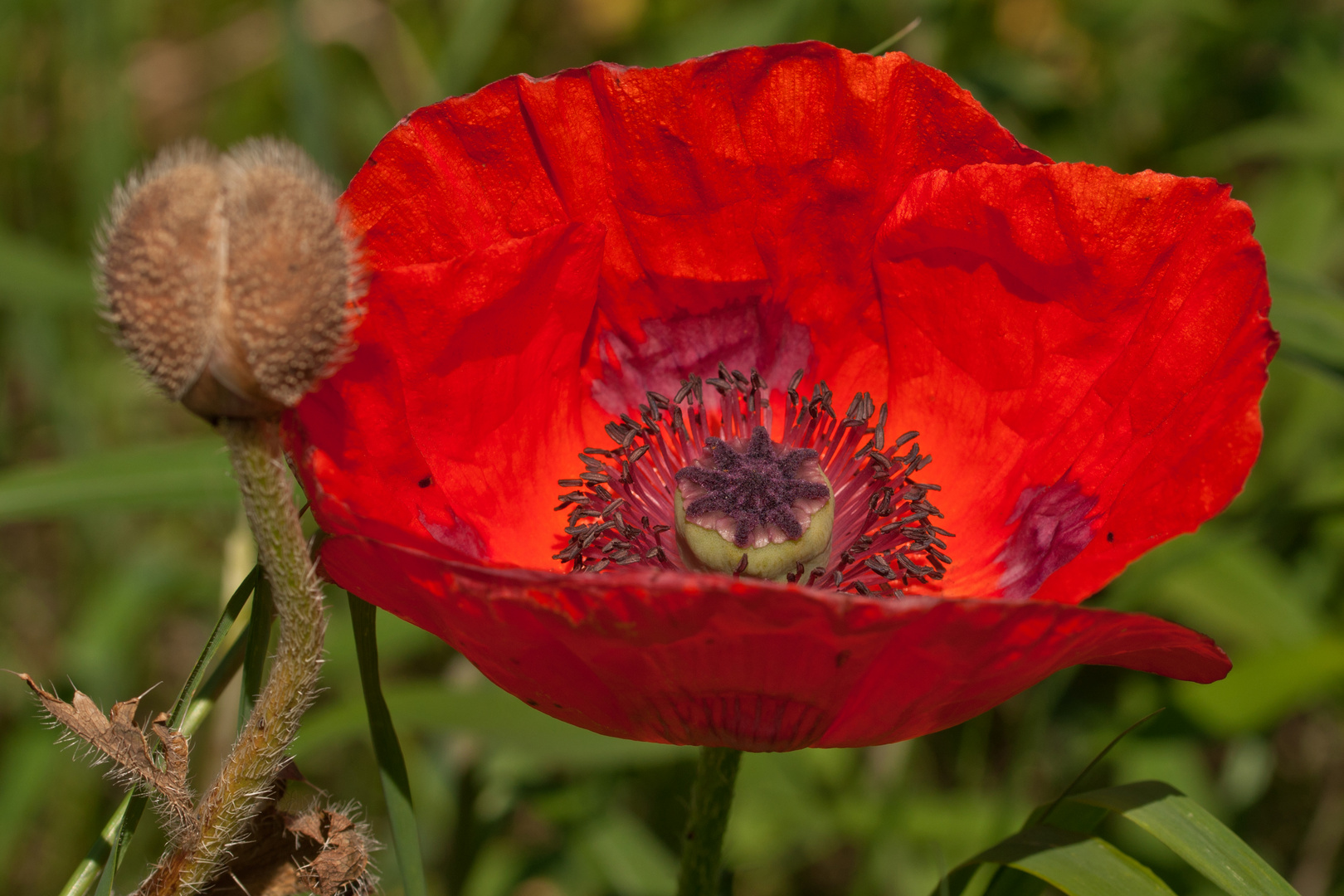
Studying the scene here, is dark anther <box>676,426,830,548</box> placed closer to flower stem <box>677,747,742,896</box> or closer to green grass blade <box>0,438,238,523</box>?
flower stem <box>677,747,742,896</box>

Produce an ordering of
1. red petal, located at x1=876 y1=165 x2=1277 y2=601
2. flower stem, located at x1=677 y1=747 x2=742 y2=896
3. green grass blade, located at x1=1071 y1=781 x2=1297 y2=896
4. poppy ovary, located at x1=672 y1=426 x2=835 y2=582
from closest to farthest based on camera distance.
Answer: green grass blade, located at x1=1071 y1=781 x2=1297 y2=896 → red petal, located at x1=876 y1=165 x2=1277 y2=601 → flower stem, located at x1=677 y1=747 x2=742 y2=896 → poppy ovary, located at x1=672 y1=426 x2=835 y2=582

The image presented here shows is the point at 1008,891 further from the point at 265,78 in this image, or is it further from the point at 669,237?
the point at 265,78

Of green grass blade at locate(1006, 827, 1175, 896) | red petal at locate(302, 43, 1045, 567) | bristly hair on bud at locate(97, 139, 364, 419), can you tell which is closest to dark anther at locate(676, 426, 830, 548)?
red petal at locate(302, 43, 1045, 567)

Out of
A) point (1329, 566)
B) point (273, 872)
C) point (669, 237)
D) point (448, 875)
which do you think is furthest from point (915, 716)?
point (1329, 566)

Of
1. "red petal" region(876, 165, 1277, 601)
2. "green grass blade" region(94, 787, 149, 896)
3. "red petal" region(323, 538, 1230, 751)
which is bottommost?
"green grass blade" region(94, 787, 149, 896)

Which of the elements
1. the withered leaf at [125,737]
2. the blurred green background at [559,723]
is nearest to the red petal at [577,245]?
the withered leaf at [125,737]

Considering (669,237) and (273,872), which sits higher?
(669,237)
